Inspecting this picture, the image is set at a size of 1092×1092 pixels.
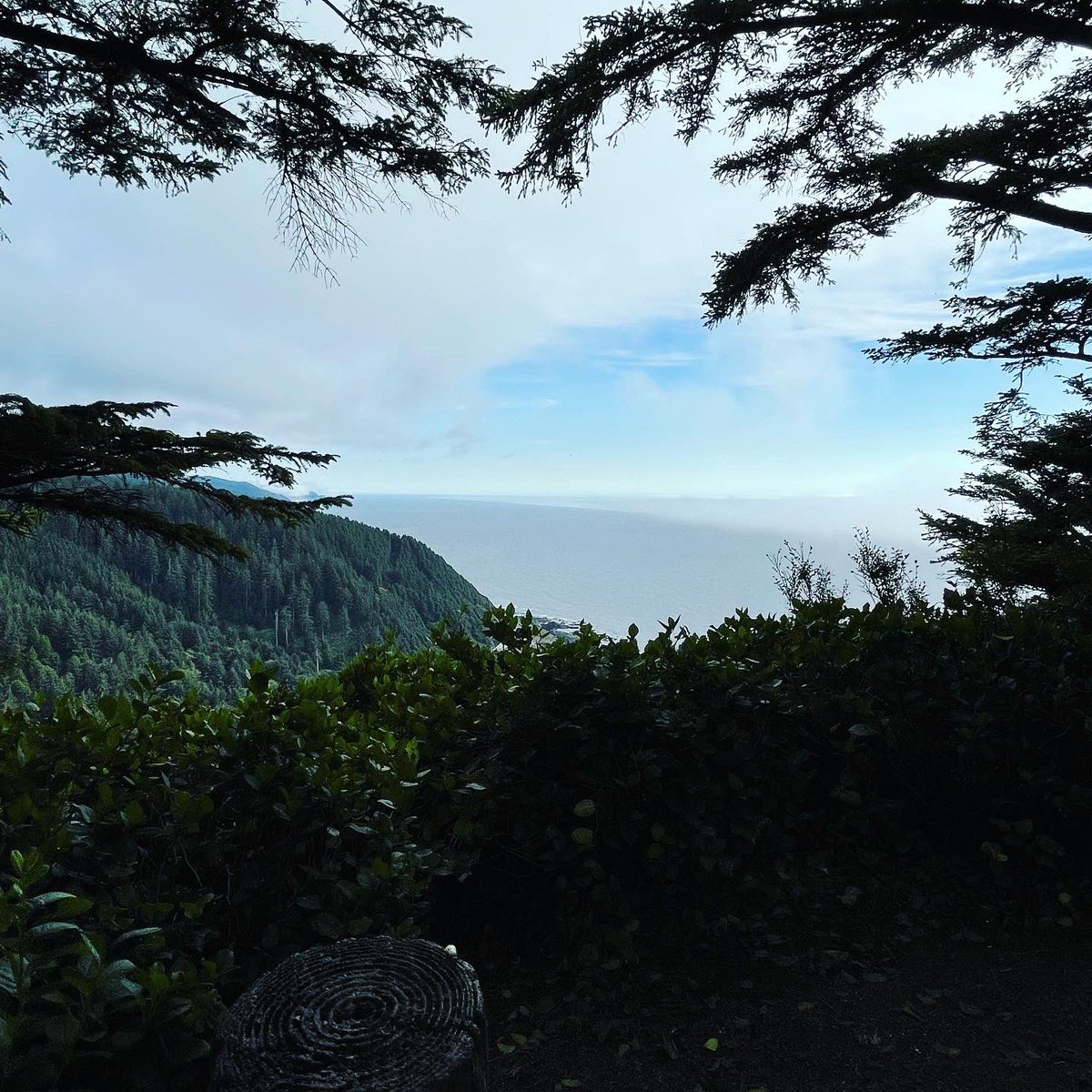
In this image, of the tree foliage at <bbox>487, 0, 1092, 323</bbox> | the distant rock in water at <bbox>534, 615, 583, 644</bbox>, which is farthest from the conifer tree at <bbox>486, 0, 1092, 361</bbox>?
the distant rock in water at <bbox>534, 615, 583, 644</bbox>

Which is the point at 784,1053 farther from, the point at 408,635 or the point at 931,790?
the point at 408,635

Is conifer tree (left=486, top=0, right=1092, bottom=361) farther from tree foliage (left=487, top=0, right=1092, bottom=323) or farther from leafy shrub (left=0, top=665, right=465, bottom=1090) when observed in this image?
leafy shrub (left=0, top=665, right=465, bottom=1090)

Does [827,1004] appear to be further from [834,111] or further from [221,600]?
[221,600]

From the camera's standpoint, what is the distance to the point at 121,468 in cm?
709

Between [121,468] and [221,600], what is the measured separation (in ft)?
310

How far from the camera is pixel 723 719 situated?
10.8ft

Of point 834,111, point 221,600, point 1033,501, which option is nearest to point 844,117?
point 834,111

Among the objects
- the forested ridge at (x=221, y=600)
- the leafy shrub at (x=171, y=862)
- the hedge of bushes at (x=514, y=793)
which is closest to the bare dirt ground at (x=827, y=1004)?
the hedge of bushes at (x=514, y=793)

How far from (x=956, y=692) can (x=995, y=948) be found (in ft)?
3.75

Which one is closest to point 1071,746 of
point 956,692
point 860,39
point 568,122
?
point 956,692

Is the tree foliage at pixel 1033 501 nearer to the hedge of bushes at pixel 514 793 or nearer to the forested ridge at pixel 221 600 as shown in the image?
the hedge of bushes at pixel 514 793

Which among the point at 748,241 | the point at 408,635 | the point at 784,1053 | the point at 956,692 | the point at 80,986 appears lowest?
the point at 408,635

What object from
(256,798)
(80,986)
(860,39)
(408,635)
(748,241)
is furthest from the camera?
(408,635)

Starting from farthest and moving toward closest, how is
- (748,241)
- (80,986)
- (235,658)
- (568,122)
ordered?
(235,658), (748,241), (568,122), (80,986)
